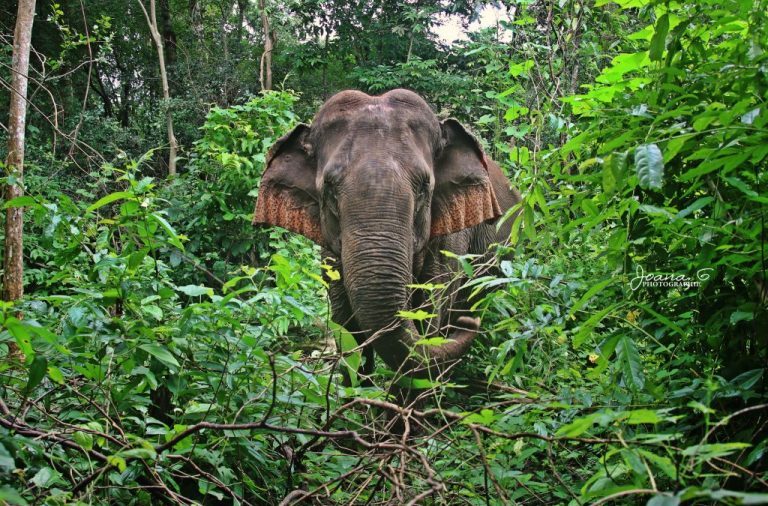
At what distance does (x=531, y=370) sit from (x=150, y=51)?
1862cm

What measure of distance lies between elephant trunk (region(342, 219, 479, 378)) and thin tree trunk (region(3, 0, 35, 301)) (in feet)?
→ 10.6

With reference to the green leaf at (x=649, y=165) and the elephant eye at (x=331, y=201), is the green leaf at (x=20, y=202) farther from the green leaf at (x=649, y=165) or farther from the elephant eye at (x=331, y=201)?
the elephant eye at (x=331, y=201)

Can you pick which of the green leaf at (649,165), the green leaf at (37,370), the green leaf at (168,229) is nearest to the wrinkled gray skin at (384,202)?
the green leaf at (168,229)

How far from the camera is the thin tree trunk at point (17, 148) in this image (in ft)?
20.9

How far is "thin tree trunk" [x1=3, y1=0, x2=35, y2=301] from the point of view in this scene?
20.9 ft

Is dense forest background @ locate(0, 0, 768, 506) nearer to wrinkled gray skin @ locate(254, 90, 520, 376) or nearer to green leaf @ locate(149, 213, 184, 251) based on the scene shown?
green leaf @ locate(149, 213, 184, 251)

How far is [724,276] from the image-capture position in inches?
101

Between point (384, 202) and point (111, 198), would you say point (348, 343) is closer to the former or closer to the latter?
point (111, 198)

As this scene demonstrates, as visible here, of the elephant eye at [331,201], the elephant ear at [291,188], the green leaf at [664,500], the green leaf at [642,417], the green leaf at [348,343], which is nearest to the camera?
the green leaf at [664,500]

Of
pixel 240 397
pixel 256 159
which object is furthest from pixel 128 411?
pixel 256 159

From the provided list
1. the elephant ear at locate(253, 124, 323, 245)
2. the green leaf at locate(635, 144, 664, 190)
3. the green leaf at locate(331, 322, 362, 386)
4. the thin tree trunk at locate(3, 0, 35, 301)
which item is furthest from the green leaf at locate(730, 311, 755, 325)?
the thin tree trunk at locate(3, 0, 35, 301)

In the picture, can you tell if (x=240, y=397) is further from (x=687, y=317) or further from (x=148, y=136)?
(x=148, y=136)

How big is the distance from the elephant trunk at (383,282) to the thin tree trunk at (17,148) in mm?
3236

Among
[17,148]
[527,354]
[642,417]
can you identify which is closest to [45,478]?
[642,417]
